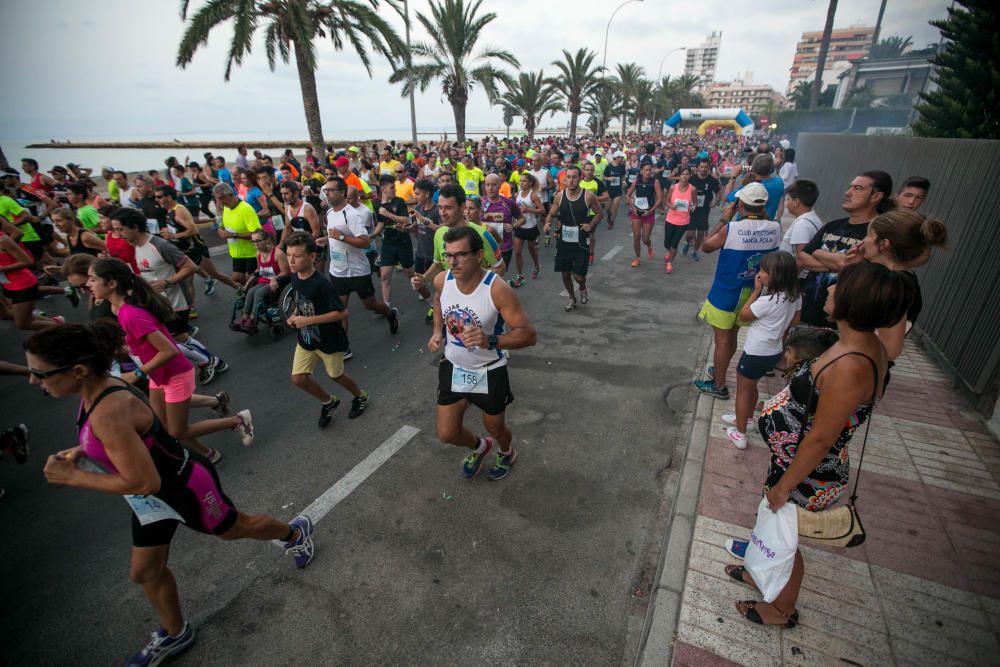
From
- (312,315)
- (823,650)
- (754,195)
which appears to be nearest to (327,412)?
(312,315)

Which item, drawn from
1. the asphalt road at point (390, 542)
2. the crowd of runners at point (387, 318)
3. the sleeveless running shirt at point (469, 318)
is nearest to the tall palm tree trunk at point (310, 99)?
the crowd of runners at point (387, 318)

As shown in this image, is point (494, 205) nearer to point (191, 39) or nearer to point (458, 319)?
point (458, 319)

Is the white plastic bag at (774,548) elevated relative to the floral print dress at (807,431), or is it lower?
lower

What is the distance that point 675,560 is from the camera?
9.75ft

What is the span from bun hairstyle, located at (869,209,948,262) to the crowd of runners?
0.04ft

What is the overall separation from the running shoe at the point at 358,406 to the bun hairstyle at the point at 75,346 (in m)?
2.66

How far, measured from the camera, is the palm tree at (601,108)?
36.0m

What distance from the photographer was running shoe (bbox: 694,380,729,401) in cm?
484

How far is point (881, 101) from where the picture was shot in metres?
49.3

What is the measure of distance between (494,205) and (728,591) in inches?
238

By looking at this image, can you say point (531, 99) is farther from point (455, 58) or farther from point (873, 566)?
point (873, 566)

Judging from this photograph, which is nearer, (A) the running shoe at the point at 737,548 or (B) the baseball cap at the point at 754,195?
(A) the running shoe at the point at 737,548

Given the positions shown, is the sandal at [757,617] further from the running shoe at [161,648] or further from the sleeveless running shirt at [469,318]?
the running shoe at [161,648]

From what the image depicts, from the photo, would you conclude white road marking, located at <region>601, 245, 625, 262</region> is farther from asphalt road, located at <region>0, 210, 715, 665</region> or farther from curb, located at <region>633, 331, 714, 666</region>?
curb, located at <region>633, 331, 714, 666</region>
